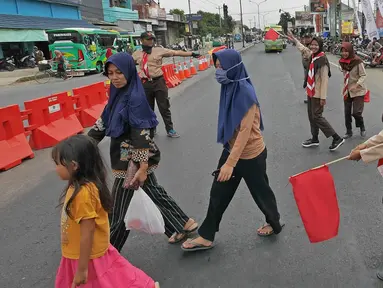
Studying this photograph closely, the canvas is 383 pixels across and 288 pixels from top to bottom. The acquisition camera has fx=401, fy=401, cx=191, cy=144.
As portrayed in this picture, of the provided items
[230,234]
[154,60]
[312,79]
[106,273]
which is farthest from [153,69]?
[106,273]

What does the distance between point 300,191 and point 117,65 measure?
153 centimetres

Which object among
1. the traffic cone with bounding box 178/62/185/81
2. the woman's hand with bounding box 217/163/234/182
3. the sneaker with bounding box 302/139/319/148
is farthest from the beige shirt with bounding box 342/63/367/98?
the traffic cone with bounding box 178/62/185/81

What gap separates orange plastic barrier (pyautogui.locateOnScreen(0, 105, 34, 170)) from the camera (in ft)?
20.4

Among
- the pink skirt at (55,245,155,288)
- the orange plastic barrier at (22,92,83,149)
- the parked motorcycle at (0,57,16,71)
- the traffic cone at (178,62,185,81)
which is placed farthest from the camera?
the parked motorcycle at (0,57,16,71)

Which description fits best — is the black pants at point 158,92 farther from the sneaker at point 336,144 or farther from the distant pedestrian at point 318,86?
the sneaker at point 336,144

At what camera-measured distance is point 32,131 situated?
283 inches

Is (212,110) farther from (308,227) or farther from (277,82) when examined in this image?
(308,227)

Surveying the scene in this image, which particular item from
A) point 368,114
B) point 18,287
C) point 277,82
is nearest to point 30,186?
point 18,287

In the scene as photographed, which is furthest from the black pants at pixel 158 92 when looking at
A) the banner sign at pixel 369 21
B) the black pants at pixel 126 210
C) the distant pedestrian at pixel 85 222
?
the banner sign at pixel 369 21

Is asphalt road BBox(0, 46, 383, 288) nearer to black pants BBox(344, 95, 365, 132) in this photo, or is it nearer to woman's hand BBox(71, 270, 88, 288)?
black pants BBox(344, 95, 365, 132)

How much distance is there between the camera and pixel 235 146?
2.95 m

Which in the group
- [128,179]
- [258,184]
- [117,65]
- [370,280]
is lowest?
[370,280]

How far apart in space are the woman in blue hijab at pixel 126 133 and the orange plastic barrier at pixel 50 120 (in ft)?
14.9

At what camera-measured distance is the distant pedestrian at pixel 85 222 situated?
206cm
